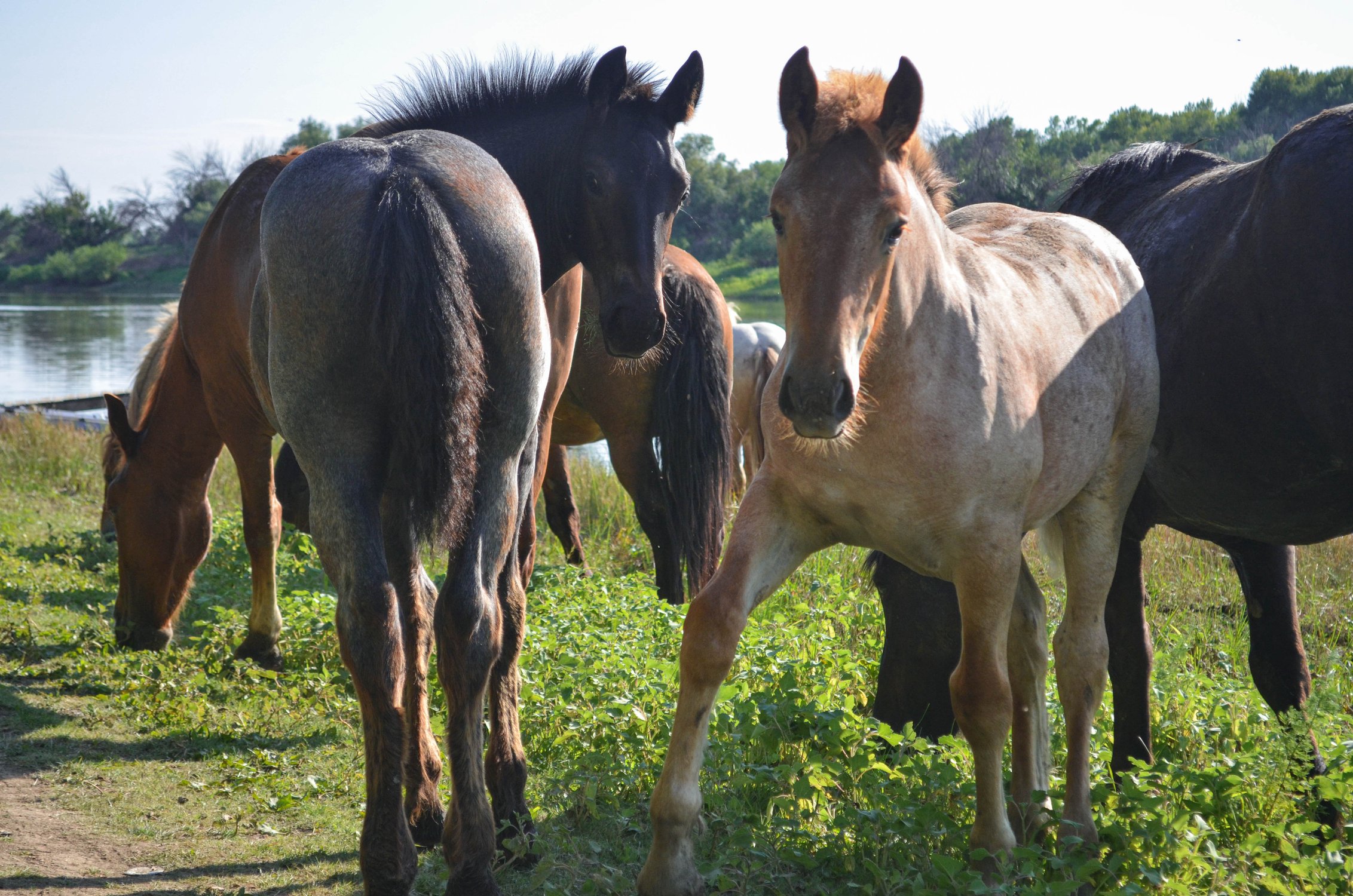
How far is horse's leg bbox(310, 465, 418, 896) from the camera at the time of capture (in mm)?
2480

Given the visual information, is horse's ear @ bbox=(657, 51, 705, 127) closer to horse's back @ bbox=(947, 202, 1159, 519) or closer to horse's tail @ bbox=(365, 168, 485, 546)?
horse's back @ bbox=(947, 202, 1159, 519)

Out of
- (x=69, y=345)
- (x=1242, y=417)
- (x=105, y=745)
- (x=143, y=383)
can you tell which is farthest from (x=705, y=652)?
(x=69, y=345)

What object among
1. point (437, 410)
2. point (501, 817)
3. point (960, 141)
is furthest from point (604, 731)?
point (960, 141)

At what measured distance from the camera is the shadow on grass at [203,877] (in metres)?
2.83

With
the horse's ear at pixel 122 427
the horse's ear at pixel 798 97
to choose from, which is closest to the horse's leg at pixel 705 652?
the horse's ear at pixel 798 97

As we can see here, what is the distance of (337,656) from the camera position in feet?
16.3

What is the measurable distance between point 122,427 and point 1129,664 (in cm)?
451

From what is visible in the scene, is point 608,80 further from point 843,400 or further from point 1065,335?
point 843,400

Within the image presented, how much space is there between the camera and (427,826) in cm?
298

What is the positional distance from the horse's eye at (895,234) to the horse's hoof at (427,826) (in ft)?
6.51

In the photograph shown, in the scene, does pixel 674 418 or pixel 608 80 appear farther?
pixel 674 418

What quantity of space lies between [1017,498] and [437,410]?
1.45m

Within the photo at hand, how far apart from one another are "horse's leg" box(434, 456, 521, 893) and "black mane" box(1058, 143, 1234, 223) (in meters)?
3.04

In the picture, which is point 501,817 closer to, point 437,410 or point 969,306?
point 437,410
